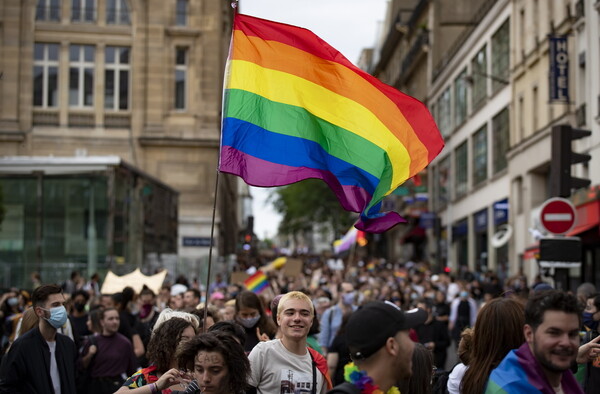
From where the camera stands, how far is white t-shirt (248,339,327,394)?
22.5 ft

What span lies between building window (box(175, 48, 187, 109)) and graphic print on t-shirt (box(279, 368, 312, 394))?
43.5 m

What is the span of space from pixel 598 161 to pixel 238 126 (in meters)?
22.0

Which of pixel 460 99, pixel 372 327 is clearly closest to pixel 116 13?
pixel 460 99

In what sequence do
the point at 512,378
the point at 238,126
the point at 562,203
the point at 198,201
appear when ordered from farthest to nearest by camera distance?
the point at 198,201 → the point at 562,203 → the point at 238,126 → the point at 512,378

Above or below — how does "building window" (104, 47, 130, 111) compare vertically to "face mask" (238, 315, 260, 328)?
above

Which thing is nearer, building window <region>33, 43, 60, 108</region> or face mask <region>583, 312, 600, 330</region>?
face mask <region>583, 312, 600, 330</region>

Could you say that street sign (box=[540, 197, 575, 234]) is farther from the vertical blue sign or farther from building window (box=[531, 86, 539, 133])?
building window (box=[531, 86, 539, 133])

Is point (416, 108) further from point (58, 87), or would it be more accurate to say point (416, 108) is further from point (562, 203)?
point (58, 87)

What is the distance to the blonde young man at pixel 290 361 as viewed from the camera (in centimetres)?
688

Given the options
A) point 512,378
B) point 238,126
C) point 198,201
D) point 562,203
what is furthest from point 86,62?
point 512,378

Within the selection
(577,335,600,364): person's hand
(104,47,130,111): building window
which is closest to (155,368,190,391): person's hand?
(577,335,600,364): person's hand

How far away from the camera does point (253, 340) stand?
980 cm

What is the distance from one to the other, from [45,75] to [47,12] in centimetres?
280

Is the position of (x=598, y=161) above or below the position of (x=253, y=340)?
above
